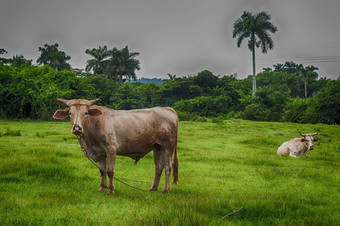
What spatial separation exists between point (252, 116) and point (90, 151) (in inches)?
1407

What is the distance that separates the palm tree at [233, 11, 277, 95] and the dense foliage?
6566 mm

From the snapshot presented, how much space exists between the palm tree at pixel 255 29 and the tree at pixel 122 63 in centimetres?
2442

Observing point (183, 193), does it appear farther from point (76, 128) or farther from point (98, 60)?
point (98, 60)

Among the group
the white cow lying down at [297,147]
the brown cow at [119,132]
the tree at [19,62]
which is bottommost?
the white cow lying down at [297,147]

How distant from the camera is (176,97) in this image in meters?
51.4

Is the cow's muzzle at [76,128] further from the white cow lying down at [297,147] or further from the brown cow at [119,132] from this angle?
the white cow lying down at [297,147]

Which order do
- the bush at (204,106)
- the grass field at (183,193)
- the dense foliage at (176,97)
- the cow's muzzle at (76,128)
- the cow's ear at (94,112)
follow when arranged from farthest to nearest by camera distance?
the bush at (204,106) → the dense foliage at (176,97) → the cow's ear at (94,112) → the cow's muzzle at (76,128) → the grass field at (183,193)

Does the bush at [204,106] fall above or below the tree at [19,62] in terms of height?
below

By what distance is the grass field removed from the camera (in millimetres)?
4406

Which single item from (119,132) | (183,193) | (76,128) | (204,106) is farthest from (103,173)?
(204,106)

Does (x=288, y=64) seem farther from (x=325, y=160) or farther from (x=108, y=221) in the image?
(x=108, y=221)

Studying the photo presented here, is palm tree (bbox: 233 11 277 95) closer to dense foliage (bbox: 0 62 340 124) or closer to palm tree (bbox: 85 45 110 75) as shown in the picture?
dense foliage (bbox: 0 62 340 124)

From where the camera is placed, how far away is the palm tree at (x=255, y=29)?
49.4m

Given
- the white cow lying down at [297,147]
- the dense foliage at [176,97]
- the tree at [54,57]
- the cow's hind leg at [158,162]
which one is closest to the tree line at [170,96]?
the dense foliage at [176,97]
